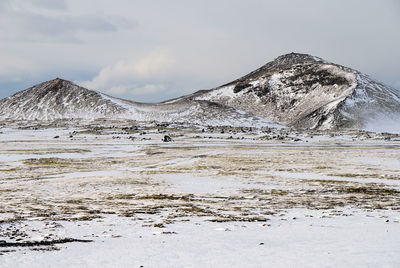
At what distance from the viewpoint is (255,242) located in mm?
16094

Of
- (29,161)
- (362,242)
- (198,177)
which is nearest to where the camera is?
(362,242)

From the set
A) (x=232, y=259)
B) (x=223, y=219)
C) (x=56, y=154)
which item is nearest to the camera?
(x=232, y=259)

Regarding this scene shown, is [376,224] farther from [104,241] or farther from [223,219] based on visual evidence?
[104,241]

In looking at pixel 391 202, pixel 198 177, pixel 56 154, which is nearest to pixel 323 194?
pixel 391 202

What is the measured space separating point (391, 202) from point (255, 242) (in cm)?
1731

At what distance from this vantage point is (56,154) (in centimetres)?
8494

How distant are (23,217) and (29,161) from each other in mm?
54115

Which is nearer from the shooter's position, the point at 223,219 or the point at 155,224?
the point at 155,224

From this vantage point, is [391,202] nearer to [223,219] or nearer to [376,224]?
[376,224]

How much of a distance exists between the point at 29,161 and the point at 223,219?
192ft

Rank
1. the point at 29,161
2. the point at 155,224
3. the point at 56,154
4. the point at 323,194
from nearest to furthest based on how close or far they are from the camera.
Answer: the point at 155,224 → the point at 323,194 → the point at 29,161 → the point at 56,154

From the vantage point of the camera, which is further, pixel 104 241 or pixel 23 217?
pixel 23 217

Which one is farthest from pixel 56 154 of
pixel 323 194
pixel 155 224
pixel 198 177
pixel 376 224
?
pixel 376 224

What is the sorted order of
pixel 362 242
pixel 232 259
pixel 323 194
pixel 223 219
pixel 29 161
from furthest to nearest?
pixel 29 161
pixel 323 194
pixel 223 219
pixel 362 242
pixel 232 259
